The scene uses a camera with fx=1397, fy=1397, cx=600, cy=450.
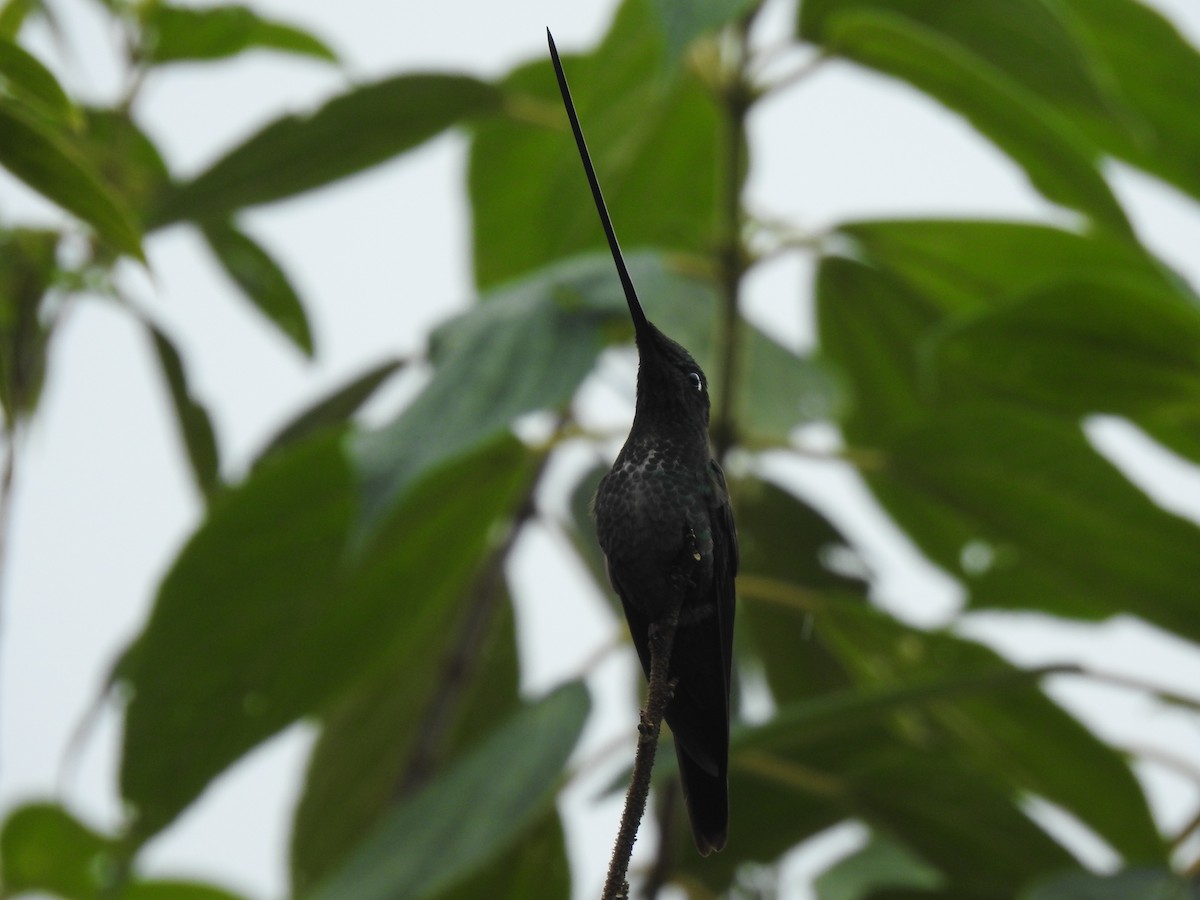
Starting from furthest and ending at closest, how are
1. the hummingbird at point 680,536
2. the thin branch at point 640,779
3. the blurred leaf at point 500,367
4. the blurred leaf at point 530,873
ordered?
1. the blurred leaf at point 530,873
2. the blurred leaf at point 500,367
3. the hummingbird at point 680,536
4. the thin branch at point 640,779

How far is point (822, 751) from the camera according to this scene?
265cm

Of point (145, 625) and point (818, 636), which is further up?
point (145, 625)

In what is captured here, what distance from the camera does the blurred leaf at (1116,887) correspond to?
221 centimetres

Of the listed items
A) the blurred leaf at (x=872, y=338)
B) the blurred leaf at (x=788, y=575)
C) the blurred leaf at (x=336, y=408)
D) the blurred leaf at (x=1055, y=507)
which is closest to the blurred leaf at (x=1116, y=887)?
the blurred leaf at (x=1055, y=507)

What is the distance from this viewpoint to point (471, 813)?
7.36 feet

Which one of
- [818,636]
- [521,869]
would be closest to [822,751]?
[818,636]

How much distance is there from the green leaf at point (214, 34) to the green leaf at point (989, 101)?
44.3 inches

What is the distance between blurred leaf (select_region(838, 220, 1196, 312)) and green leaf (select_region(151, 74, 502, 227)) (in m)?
0.85

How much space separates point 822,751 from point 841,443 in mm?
880

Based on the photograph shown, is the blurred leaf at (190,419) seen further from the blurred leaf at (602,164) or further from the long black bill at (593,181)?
the long black bill at (593,181)

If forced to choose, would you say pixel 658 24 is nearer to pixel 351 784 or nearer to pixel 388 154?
pixel 388 154

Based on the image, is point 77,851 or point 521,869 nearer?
point 521,869

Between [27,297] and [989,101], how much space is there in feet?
5.67

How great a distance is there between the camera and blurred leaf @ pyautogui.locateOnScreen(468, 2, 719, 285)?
275cm
